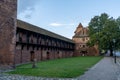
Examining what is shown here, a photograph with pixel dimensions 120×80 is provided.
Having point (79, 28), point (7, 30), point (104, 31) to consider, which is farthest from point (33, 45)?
point (79, 28)

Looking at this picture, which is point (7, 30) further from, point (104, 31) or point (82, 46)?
point (82, 46)

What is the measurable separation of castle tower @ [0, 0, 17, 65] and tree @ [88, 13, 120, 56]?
39.1 metres

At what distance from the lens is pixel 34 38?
43219mm

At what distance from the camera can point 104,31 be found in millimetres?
62812

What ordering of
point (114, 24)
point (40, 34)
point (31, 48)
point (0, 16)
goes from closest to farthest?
point (0, 16) → point (31, 48) → point (40, 34) → point (114, 24)

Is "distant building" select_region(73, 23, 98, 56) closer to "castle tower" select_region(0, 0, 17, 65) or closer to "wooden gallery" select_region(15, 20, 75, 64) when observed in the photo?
"wooden gallery" select_region(15, 20, 75, 64)

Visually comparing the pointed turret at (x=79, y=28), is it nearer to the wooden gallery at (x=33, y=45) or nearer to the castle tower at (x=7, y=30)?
the wooden gallery at (x=33, y=45)

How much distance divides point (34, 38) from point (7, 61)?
21102 mm

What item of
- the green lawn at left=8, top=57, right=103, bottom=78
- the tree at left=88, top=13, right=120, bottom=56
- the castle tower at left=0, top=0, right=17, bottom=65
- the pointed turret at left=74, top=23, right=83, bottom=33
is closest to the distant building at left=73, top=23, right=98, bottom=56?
the pointed turret at left=74, top=23, right=83, bottom=33

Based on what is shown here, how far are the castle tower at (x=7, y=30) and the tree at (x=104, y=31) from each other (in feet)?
128

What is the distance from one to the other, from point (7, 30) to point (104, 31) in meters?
43.6

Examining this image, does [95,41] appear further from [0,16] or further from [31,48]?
[0,16]

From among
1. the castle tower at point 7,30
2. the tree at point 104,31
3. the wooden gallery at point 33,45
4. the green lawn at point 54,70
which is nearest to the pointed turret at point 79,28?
the tree at point 104,31

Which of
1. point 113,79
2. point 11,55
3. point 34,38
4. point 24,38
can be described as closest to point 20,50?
point 24,38
